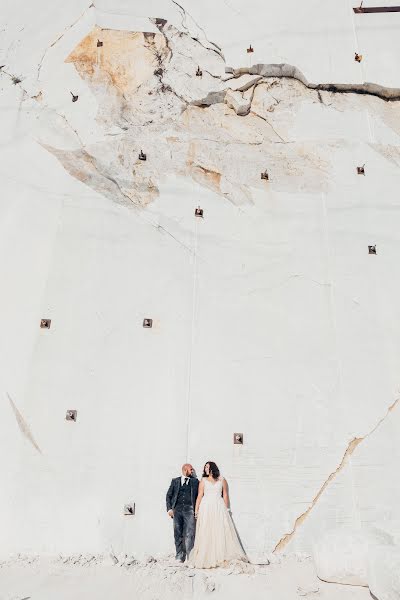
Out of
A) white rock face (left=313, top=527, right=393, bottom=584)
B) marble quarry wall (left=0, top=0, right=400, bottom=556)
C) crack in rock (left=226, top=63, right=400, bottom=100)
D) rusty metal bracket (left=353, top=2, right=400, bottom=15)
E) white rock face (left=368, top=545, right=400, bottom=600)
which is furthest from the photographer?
rusty metal bracket (left=353, top=2, right=400, bottom=15)

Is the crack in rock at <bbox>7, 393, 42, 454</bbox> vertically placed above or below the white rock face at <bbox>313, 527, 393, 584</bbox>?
above

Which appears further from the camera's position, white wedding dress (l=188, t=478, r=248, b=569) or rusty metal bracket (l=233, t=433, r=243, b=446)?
rusty metal bracket (l=233, t=433, r=243, b=446)

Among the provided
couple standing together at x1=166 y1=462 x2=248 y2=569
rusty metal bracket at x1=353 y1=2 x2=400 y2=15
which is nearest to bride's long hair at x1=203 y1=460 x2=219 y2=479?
couple standing together at x1=166 y1=462 x2=248 y2=569

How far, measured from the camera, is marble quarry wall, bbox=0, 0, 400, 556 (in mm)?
2598

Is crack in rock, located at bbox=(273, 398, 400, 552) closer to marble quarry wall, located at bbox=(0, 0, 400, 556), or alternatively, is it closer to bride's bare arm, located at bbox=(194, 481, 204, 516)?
marble quarry wall, located at bbox=(0, 0, 400, 556)

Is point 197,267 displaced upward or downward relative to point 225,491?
upward

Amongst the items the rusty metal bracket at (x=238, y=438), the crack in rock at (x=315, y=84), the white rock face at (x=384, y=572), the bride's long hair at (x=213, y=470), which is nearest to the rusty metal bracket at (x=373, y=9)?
the crack in rock at (x=315, y=84)

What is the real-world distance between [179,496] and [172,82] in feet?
11.5

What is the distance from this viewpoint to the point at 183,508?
242 cm

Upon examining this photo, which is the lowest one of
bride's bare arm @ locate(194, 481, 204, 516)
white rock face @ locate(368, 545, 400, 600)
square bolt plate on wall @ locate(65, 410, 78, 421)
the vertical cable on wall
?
white rock face @ locate(368, 545, 400, 600)

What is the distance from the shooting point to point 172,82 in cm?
407

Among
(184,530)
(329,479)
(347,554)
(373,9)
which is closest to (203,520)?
(184,530)

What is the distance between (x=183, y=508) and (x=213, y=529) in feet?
0.75

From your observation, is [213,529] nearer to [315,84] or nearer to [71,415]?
[71,415]
